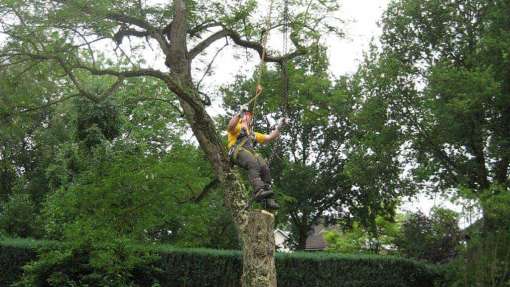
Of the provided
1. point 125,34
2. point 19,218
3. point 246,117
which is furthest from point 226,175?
point 19,218

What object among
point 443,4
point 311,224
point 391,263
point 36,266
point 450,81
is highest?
point 443,4

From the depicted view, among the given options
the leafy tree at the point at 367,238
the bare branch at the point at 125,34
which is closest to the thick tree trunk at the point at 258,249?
the bare branch at the point at 125,34

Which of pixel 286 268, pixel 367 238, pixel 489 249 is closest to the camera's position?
pixel 489 249

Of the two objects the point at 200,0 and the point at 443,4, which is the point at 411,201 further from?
the point at 200,0

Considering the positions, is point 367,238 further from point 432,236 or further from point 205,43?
point 205,43

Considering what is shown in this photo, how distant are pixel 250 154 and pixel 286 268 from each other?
626 cm

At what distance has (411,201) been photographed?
21.1 metres

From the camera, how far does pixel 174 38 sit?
33.2 feet

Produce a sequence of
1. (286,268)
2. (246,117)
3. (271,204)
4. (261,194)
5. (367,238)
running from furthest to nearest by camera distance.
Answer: (367,238), (286,268), (246,117), (271,204), (261,194)

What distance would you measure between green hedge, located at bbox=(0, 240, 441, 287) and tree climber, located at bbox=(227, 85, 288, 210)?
16.1 ft

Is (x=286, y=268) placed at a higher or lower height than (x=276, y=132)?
lower

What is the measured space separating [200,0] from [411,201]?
1272 centimetres

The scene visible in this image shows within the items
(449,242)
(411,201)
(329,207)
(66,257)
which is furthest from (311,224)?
(66,257)

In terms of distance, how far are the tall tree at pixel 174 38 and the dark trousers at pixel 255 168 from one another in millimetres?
419
